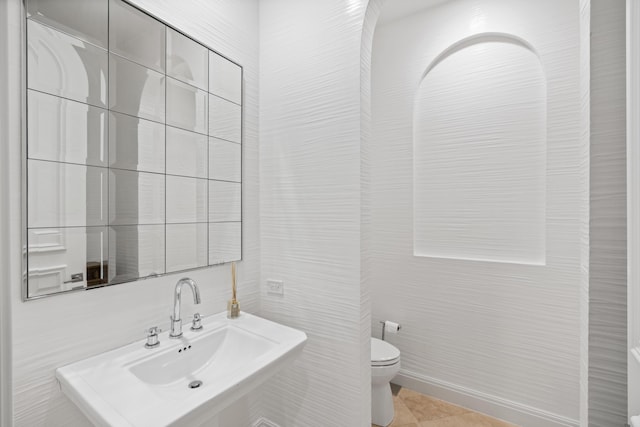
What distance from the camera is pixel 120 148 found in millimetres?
1110

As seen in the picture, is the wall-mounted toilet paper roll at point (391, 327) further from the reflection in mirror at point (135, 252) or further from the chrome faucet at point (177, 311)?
the reflection in mirror at point (135, 252)

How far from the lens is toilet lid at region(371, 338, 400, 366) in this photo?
1784 millimetres

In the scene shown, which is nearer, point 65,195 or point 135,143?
point 65,195

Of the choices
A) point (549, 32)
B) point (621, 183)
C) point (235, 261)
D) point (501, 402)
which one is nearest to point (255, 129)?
point (235, 261)

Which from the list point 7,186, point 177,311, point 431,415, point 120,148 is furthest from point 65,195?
point 431,415

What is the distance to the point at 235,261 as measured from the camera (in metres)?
1.56

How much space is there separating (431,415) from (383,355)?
528mm

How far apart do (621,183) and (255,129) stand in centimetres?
149

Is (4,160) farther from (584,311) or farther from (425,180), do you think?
(425,180)

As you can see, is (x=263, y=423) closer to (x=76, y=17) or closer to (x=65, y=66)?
(x=65, y=66)

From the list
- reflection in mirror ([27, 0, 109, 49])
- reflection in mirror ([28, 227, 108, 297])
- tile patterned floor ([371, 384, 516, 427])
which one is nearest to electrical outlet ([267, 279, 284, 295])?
reflection in mirror ([28, 227, 108, 297])

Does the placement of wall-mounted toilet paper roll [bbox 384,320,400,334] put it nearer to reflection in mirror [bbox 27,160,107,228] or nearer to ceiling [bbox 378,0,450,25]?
reflection in mirror [bbox 27,160,107,228]

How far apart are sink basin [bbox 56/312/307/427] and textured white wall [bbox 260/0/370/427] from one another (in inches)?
10.3

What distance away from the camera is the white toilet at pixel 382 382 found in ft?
5.83
